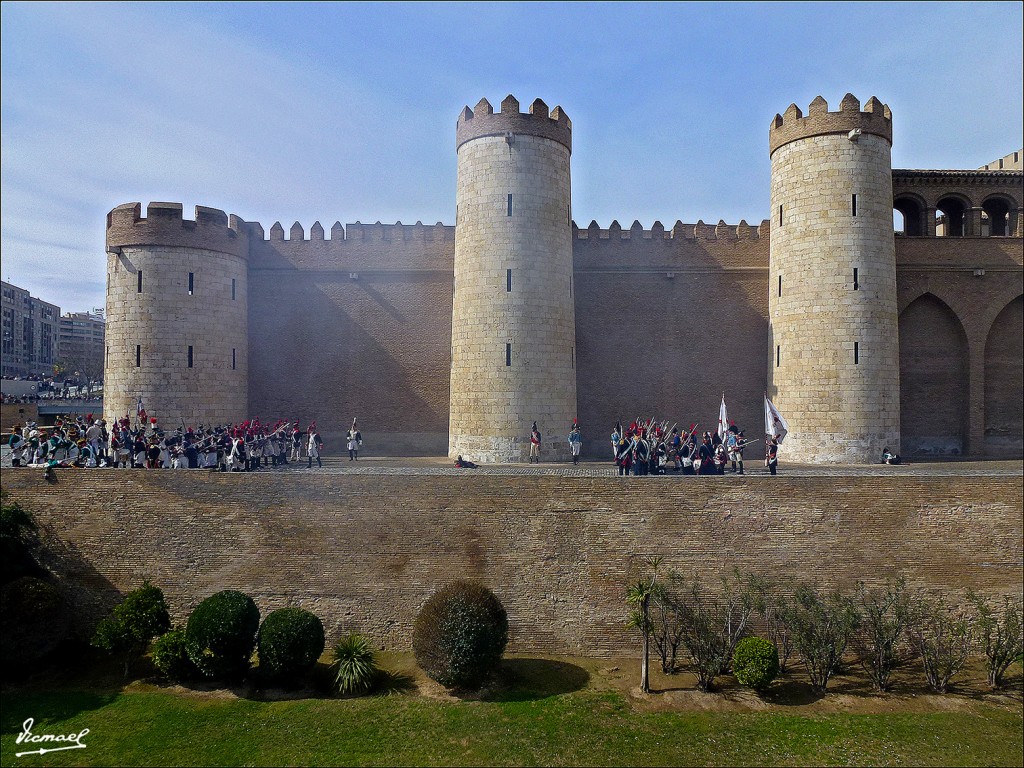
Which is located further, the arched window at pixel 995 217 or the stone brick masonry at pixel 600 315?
the arched window at pixel 995 217

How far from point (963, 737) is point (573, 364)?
42.9 feet

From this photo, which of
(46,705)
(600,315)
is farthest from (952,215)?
(46,705)

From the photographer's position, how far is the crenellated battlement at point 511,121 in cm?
2008

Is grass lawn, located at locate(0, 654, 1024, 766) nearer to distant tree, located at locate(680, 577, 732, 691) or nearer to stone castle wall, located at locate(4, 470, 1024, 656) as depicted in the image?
distant tree, located at locate(680, 577, 732, 691)

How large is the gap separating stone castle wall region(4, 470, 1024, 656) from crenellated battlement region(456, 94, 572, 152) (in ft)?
37.0

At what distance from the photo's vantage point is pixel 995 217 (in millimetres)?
23875

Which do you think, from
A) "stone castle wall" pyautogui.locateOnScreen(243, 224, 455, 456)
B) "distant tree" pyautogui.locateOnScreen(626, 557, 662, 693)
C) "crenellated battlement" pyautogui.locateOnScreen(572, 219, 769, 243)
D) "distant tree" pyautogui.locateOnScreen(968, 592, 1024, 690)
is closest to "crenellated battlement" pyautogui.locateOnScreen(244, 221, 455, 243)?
"stone castle wall" pyautogui.locateOnScreen(243, 224, 455, 456)

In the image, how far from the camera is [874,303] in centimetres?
1991

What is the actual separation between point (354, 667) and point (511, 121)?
51.8 feet

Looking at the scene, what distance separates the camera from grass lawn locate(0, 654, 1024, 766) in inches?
453

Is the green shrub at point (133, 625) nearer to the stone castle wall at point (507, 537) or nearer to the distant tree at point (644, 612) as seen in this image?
the stone castle wall at point (507, 537)

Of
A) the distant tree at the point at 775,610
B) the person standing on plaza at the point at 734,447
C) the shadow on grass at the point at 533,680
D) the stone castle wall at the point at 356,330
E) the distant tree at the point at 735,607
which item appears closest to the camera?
the shadow on grass at the point at 533,680

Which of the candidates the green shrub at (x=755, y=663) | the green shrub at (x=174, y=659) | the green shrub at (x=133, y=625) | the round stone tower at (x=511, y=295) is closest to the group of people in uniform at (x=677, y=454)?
the round stone tower at (x=511, y=295)

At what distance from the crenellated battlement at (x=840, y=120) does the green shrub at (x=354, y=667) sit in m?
19.3
